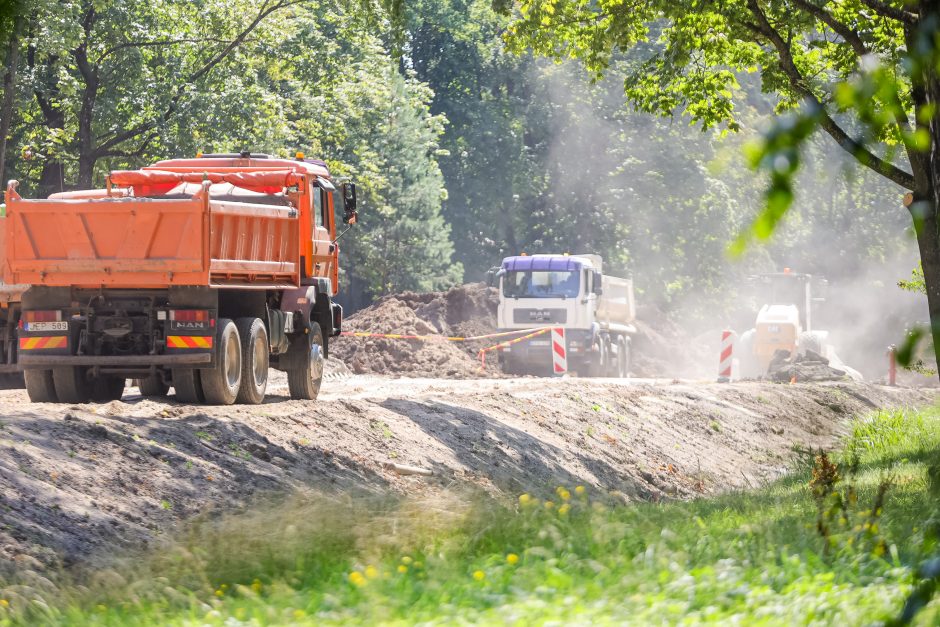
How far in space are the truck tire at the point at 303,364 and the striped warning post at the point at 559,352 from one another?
16.4 meters

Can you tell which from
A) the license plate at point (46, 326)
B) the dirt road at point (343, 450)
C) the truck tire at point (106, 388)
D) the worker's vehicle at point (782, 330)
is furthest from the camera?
the worker's vehicle at point (782, 330)

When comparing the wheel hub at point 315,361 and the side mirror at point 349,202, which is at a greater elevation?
the side mirror at point 349,202

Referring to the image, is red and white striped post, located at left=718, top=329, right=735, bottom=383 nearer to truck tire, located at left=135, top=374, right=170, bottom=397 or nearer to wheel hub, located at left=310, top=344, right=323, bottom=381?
wheel hub, located at left=310, top=344, right=323, bottom=381

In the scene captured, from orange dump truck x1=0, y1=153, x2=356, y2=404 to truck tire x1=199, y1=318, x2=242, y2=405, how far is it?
0.01 m

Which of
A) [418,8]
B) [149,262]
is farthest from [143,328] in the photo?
[418,8]

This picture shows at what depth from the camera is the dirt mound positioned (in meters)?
33.6

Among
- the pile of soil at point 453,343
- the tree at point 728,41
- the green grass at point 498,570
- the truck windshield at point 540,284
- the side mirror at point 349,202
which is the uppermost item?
the tree at point 728,41

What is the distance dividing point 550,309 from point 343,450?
23268 mm

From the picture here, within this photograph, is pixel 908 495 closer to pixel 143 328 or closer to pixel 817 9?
pixel 817 9

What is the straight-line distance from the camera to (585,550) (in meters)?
7.02

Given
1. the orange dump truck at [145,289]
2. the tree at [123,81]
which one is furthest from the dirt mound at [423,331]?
the orange dump truck at [145,289]

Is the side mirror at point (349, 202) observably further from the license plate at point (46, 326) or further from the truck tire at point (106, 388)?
the license plate at point (46, 326)

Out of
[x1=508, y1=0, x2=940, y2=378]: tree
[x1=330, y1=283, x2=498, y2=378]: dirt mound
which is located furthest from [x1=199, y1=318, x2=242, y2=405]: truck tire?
[x1=330, y1=283, x2=498, y2=378]: dirt mound

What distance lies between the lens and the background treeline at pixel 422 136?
3005 centimetres
